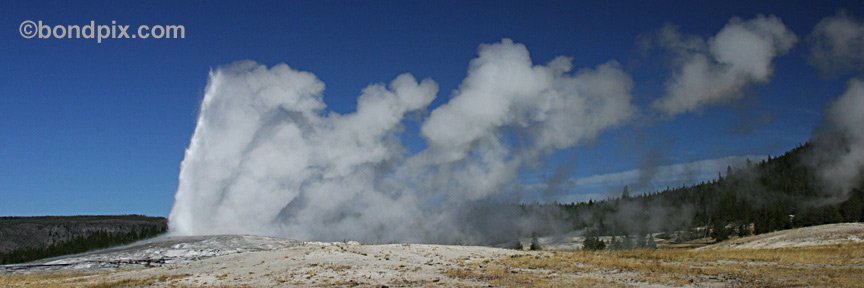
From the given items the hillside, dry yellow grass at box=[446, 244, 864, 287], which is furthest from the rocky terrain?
the hillside

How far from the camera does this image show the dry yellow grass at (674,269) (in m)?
35.7

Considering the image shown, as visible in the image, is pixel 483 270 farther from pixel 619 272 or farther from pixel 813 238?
pixel 813 238

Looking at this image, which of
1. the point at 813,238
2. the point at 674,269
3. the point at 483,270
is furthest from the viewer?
the point at 813,238

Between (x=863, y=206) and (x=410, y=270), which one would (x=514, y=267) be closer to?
(x=410, y=270)

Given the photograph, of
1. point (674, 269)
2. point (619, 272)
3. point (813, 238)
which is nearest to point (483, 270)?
point (619, 272)

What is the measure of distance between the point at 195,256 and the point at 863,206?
451 feet

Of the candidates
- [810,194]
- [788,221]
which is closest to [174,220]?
[788,221]

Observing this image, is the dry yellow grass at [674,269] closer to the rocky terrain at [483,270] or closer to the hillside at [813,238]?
the rocky terrain at [483,270]

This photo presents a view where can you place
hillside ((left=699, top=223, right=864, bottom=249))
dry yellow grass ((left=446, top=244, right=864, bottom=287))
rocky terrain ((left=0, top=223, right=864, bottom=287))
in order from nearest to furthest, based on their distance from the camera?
dry yellow grass ((left=446, top=244, right=864, bottom=287)) < rocky terrain ((left=0, top=223, right=864, bottom=287)) < hillside ((left=699, top=223, right=864, bottom=249))

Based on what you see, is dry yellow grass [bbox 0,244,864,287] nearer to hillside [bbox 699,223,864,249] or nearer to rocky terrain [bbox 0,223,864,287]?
rocky terrain [bbox 0,223,864,287]

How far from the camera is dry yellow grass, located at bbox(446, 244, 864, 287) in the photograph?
35719 mm

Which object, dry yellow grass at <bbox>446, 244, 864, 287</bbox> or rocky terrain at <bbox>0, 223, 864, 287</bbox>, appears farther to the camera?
rocky terrain at <bbox>0, 223, 864, 287</bbox>

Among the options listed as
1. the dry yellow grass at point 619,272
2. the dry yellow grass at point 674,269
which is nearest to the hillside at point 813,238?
the dry yellow grass at point 674,269

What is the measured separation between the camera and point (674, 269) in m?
40.8
